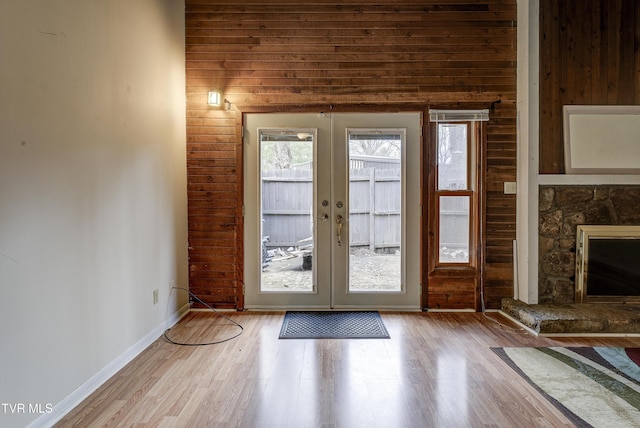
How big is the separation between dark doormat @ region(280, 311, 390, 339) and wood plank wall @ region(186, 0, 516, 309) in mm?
741

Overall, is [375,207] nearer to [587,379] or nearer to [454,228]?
[454,228]

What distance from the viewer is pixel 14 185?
1.74 meters

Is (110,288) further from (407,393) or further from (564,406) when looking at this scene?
(564,406)

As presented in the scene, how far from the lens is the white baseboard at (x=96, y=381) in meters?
1.94

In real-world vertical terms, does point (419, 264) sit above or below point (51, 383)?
above

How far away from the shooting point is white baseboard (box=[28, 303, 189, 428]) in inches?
76.4

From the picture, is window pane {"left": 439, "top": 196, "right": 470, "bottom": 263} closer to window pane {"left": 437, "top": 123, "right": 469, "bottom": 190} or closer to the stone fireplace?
window pane {"left": 437, "top": 123, "right": 469, "bottom": 190}

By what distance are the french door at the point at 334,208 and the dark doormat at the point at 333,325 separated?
0.17 metres

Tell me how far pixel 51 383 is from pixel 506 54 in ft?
14.3

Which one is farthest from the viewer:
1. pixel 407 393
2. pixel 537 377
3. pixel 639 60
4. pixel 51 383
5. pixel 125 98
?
pixel 639 60

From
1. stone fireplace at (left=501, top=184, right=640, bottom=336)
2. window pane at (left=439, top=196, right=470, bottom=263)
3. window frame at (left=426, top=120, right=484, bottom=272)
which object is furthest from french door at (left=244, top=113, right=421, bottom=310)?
stone fireplace at (left=501, top=184, right=640, bottom=336)

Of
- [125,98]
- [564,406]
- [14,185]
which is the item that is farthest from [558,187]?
[14,185]

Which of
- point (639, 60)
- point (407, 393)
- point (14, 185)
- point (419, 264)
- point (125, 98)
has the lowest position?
point (407, 393)

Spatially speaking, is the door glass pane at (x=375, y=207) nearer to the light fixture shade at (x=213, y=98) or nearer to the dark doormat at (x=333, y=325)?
the dark doormat at (x=333, y=325)
